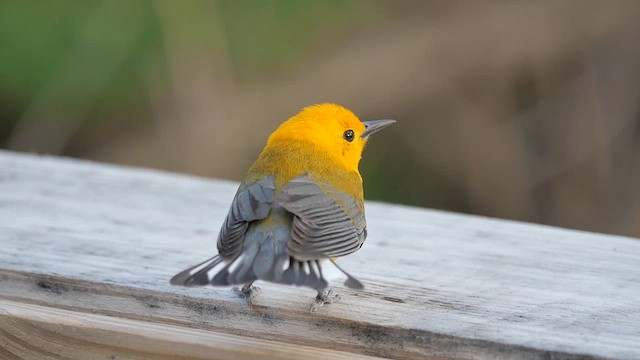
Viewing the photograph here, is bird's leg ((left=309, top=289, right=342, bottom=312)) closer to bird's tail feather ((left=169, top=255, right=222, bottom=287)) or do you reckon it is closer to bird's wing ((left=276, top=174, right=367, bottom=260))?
bird's wing ((left=276, top=174, right=367, bottom=260))

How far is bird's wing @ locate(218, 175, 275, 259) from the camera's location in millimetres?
2389

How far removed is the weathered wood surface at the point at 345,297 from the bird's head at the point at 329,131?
0.93 feet

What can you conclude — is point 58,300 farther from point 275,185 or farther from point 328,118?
point 328,118

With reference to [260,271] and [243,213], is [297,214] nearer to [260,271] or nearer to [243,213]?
[243,213]

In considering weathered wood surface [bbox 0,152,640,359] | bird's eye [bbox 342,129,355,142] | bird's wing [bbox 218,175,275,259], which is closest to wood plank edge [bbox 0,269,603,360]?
weathered wood surface [bbox 0,152,640,359]

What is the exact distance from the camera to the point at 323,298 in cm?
224

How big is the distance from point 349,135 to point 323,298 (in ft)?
3.56

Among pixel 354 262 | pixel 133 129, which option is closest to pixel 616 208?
pixel 133 129

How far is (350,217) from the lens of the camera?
8.71 feet

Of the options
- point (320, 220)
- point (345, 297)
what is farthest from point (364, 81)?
point (345, 297)

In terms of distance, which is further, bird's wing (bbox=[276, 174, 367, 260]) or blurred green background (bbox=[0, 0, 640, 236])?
blurred green background (bbox=[0, 0, 640, 236])

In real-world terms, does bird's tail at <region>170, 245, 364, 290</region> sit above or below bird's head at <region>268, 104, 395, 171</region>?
below

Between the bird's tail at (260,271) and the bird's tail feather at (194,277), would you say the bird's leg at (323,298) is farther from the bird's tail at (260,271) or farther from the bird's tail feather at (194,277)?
the bird's tail feather at (194,277)

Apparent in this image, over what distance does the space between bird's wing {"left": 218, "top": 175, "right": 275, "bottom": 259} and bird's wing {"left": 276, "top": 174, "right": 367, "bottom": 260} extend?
0.04 m
